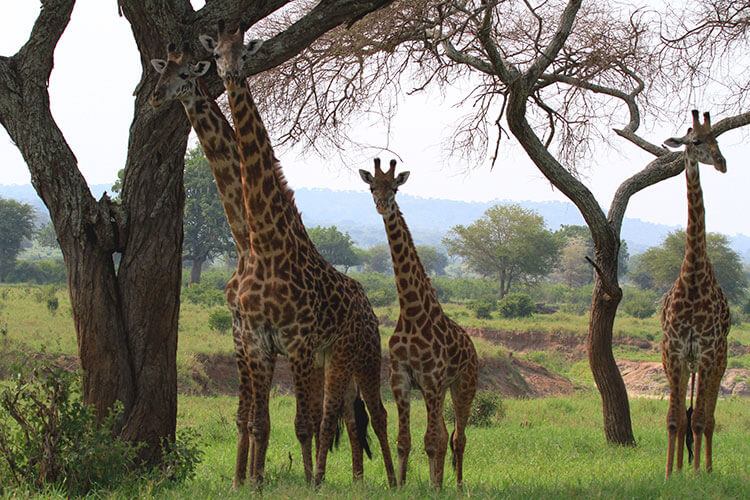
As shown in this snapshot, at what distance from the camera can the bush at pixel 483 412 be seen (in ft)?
42.8

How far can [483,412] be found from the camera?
13.3 meters

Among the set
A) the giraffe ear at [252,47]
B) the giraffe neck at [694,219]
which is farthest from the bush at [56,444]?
the giraffe neck at [694,219]

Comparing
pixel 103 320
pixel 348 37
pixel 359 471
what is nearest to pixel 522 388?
pixel 348 37

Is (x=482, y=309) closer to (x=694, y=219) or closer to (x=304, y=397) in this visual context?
(x=694, y=219)

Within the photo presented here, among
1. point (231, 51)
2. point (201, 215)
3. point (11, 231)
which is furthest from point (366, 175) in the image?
point (11, 231)

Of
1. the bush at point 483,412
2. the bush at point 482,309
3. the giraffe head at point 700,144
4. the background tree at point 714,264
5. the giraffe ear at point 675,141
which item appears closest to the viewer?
the giraffe head at point 700,144

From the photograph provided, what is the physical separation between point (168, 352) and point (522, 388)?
1927 cm

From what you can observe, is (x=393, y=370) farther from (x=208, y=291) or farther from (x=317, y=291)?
(x=208, y=291)

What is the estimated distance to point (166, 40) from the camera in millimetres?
6227

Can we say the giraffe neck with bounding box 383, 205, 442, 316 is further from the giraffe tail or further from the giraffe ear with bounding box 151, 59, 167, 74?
the giraffe ear with bounding box 151, 59, 167, 74

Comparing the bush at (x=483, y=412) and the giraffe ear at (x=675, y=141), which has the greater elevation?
the giraffe ear at (x=675, y=141)

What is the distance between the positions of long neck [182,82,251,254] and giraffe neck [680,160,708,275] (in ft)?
15.3

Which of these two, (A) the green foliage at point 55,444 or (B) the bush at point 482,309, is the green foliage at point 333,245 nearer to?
(B) the bush at point 482,309

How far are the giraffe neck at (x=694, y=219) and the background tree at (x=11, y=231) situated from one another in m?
56.2
